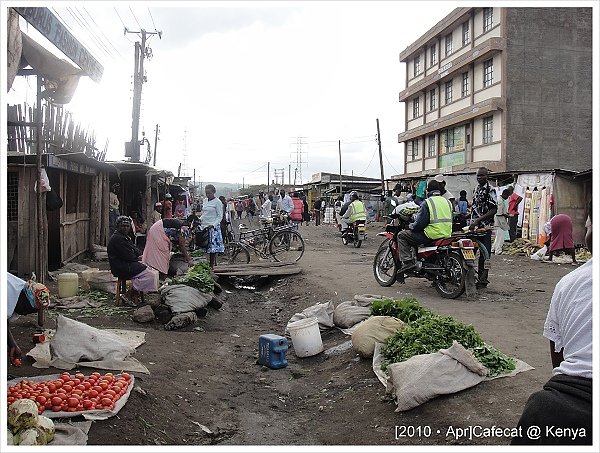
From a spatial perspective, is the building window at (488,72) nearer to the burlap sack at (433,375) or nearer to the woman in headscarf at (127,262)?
the woman in headscarf at (127,262)

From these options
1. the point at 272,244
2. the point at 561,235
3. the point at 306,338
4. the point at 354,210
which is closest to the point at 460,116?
the point at 354,210

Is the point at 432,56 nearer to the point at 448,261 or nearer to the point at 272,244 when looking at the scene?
Result: the point at 272,244

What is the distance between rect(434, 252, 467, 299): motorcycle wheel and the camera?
29.4ft

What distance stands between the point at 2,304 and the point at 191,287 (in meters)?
6.21

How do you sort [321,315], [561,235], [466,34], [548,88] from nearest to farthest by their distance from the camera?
[321,315], [561,235], [548,88], [466,34]

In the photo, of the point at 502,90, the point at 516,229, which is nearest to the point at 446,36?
the point at 502,90

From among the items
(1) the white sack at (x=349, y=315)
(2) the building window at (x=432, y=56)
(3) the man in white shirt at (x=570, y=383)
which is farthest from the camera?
(2) the building window at (x=432, y=56)

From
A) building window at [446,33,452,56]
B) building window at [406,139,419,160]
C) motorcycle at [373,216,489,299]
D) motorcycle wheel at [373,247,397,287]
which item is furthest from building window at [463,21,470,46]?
motorcycle at [373,216,489,299]

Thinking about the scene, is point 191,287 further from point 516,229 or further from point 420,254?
point 516,229

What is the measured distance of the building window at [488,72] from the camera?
89.4ft

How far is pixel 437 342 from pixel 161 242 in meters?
5.52

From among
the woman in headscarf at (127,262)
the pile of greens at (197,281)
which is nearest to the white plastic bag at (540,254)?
the pile of greens at (197,281)

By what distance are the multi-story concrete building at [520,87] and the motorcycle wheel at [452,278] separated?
62.0 feet

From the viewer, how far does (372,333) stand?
6.21m
